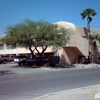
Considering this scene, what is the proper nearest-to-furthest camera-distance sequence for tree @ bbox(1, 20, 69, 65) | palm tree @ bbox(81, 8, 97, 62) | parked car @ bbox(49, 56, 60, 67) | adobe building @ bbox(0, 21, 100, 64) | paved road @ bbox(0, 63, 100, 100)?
paved road @ bbox(0, 63, 100, 100) < tree @ bbox(1, 20, 69, 65) < parked car @ bbox(49, 56, 60, 67) < adobe building @ bbox(0, 21, 100, 64) < palm tree @ bbox(81, 8, 97, 62)

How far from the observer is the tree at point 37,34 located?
28639 millimetres

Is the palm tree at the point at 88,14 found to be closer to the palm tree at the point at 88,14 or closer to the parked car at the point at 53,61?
the palm tree at the point at 88,14

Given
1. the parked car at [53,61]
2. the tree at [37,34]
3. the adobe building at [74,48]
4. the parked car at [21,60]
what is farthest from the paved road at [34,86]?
the adobe building at [74,48]

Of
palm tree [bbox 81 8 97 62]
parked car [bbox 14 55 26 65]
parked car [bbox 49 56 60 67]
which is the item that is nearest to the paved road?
parked car [bbox 49 56 60 67]

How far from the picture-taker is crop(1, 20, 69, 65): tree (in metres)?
28.6

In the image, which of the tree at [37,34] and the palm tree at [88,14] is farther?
the palm tree at [88,14]

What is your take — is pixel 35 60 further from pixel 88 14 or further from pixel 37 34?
pixel 88 14

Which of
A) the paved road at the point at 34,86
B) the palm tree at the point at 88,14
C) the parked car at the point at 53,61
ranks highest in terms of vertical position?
the palm tree at the point at 88,14

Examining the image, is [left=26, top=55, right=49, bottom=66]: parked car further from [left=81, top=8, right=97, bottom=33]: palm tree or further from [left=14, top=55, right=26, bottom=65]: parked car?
[left=81, top=8, right=97, bottom=33]: palm tree

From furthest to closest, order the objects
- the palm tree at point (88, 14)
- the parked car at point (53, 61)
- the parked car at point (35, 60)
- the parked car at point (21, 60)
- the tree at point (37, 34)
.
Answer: the palm tree at point (88, 14) → the parked car at point (21, 60) → the parked car at point (35, 60) → the parked car at point (53, 61) → the tree at point (37, 34)

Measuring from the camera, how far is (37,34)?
2842cm

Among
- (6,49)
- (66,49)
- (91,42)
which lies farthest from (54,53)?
(6,49)

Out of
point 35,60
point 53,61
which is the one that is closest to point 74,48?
point 53,61

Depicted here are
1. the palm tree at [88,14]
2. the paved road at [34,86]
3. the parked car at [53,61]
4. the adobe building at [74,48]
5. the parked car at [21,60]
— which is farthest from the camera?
the palm tree at [88,14]
